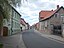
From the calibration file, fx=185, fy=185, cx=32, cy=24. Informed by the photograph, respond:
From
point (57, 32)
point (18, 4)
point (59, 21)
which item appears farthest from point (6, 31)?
point (18, 4)

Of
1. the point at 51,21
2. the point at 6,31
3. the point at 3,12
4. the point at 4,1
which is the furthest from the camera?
the point at 51,21

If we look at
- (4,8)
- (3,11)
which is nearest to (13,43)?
(3,11)

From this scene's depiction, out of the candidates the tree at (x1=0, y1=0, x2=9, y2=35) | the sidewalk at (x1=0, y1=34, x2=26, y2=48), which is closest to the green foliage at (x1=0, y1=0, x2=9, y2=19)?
the tree at (x1=0, y1=0, x2=9, y2=35)

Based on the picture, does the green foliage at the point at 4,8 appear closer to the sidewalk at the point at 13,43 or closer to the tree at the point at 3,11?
the tree at the point at 3,11

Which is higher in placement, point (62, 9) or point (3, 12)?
point (62, 9)

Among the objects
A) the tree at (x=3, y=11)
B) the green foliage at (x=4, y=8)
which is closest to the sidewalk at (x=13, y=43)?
the tree at (x=3, y=11)

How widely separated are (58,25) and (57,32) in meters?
3.81

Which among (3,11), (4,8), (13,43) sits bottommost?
(13,43)

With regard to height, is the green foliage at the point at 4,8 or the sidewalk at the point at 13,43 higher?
the green foliage at the point at 4,8

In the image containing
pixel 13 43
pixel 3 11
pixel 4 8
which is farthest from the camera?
pixel 13 43

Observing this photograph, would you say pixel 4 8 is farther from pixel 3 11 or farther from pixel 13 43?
pixel 13 43

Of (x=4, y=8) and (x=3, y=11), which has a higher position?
(x=4, y=8)

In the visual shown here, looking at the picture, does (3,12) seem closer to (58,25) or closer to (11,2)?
(11,2)

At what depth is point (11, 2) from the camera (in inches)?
459
